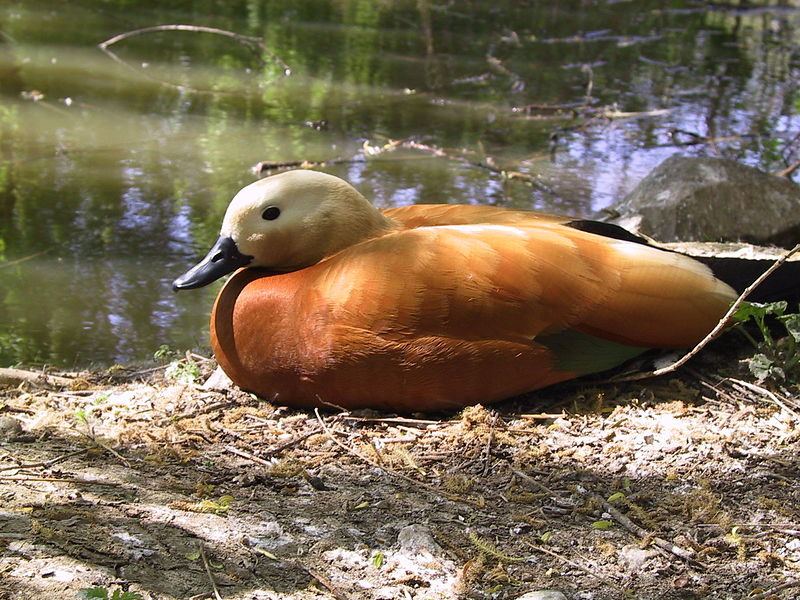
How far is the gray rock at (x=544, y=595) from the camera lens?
2484mm

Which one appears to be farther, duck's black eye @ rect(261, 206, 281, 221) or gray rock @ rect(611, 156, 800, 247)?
gray rock @ rect(611, 156, 800, 247)

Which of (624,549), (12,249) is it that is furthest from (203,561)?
(12,249)

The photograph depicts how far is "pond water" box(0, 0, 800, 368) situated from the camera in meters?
5.86

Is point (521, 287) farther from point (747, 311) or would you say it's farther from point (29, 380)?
point (29, 380)

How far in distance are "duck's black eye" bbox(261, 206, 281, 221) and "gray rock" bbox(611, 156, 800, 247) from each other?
283 centimetres

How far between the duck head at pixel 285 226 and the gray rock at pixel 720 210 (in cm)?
264

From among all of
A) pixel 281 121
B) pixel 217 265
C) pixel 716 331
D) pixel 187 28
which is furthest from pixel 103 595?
pixel 187 28

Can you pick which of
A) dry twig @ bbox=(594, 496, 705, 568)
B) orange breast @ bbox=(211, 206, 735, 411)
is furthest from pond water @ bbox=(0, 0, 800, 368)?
dry twig @ bbox=(594, 496, 705, 568)

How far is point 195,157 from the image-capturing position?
25.7 ft

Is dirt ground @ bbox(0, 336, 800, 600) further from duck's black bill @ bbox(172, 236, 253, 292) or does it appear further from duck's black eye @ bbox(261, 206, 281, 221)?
duck's black eye @ bbox(261, 206, 281, 221)

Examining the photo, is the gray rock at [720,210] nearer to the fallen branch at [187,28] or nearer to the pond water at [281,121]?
the pond water at [281,121]

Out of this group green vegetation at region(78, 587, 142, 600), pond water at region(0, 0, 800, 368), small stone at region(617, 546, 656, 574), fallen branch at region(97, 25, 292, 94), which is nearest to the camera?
green vegetation at region(78, 587, 142, 600)

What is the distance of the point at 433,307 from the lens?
3420mm

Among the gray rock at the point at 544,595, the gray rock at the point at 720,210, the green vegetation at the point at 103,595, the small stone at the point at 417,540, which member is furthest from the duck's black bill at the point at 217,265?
the gray rock at the point at 720,210
